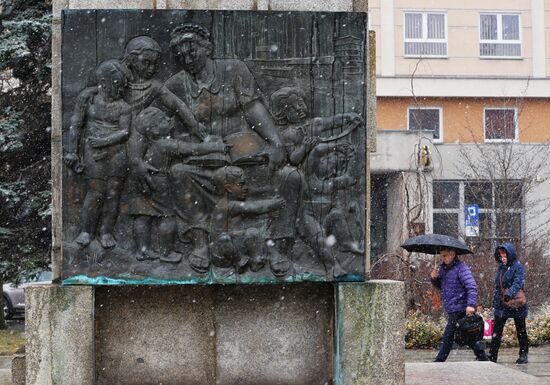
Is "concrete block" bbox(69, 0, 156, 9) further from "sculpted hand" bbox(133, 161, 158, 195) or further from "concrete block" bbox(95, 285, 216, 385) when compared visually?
"concrete block" bbox(95, 285, 216, 385)

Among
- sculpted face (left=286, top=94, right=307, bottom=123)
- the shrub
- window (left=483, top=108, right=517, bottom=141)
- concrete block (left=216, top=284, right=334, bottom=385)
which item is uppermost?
window (left=483, top=108, right=517, bottom=141)

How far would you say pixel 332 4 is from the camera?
8820mm

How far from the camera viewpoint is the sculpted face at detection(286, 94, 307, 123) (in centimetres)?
845

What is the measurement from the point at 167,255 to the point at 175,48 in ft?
5.60

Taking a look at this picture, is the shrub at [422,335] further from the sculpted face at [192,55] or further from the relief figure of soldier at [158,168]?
the sculpted face at [192,55]

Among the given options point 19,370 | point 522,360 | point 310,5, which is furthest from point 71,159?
point 522,360

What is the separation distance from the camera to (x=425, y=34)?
1448 inches

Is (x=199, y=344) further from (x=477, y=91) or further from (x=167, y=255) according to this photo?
(x=477, y=91)

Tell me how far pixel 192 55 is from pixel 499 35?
3044cm

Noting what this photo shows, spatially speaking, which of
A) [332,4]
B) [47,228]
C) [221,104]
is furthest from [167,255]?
[47,228]

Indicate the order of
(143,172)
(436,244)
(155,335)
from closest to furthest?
(143,172) → (155,335) → (436,244)

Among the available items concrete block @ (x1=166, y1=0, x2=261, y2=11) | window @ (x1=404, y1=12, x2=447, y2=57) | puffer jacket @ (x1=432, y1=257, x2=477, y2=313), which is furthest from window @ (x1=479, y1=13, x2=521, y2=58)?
concrete block @ (x1=166, y1=0, x2=261, y2=11)

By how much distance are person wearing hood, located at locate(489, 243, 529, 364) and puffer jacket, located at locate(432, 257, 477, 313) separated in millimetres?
1992

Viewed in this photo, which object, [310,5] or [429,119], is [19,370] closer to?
[310,5]
